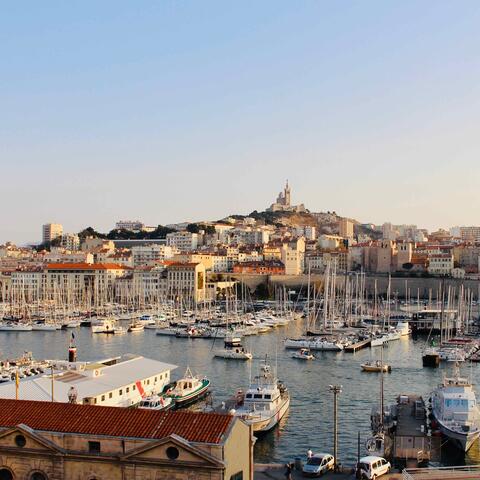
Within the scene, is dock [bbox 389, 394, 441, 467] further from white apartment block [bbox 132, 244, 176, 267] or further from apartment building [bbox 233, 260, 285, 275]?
white apartment block [bbox 132, 244, 176, 267]

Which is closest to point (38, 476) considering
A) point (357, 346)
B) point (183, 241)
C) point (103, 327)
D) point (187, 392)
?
point (187, 392)

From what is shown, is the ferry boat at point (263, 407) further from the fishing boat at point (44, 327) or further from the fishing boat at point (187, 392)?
the fishing boat at point (44, 327)

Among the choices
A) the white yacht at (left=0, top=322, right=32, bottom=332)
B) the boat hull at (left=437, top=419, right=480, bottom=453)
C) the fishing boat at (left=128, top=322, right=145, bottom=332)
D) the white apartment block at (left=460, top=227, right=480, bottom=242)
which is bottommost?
the white yacht at (left=0, top=322, right=32, bottom=332)

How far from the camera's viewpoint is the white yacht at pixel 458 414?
17.3m

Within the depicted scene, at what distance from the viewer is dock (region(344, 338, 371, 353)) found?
114ft

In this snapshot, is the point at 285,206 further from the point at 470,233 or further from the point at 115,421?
the point at 115,421

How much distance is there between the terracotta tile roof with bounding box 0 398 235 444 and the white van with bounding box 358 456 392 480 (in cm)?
373

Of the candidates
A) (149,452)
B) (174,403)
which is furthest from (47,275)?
(149,452)

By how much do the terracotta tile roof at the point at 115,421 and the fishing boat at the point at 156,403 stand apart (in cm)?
878

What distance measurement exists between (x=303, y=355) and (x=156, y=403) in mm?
12857

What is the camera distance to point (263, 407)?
63.3 ft

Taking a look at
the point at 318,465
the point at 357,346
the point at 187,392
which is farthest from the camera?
the point at 357,346

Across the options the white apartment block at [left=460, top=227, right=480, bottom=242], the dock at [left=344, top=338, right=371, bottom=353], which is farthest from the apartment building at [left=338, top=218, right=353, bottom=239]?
the dock at [left=344, top=338, right=371, bottom=353]

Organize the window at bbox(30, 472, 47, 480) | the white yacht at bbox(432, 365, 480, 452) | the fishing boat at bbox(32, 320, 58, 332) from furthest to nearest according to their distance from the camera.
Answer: the fishing boat at bbox(32, 320, 58, 332) → the white yacht at bbox(432, 365, 480, 452) → the window at bbox(30, 472, 47, 480)
